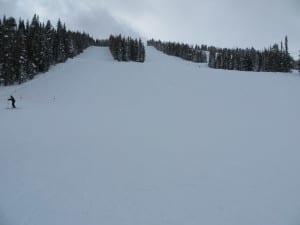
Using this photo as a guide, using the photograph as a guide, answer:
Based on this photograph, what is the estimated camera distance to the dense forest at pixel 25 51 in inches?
1636

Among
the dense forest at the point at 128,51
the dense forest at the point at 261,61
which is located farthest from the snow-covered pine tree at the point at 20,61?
the dense forest at the point at 261,61

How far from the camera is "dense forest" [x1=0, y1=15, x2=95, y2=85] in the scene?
1636 inches

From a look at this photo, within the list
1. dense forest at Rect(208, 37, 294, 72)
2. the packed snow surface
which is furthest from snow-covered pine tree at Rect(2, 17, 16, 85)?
dense forest at Rect(208, 37, 294, 72)

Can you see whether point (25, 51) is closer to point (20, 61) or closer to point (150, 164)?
point (20, 61)

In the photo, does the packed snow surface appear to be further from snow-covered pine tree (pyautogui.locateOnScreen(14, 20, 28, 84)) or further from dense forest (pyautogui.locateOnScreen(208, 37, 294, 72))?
dense forest (pyautogui.locateOnScreen(208, 37, 294, 72))

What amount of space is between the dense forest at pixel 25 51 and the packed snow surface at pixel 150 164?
20318 mm

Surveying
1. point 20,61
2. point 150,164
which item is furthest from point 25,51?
point 150,164

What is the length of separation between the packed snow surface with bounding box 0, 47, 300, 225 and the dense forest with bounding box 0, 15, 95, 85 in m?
20.3

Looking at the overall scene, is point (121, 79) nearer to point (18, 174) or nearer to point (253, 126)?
point (253, 126)

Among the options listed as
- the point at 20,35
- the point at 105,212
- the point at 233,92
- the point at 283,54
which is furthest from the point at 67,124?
the point at 283,54

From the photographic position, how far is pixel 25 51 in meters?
44.1

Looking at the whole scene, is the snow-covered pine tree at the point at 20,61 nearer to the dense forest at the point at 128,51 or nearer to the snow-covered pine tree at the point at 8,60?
the snow-covered pine tree at the point at 8,60

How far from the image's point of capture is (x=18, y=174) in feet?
30.8

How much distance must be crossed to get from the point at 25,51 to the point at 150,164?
43144mm
